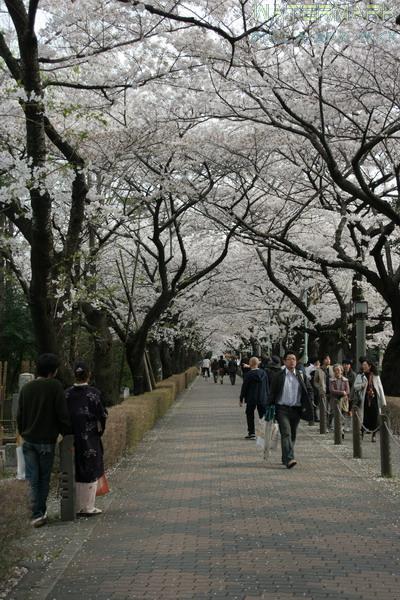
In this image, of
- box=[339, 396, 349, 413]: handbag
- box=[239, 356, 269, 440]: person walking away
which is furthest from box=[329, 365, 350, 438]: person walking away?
box=[239, 356, 269, 440]: person walking away

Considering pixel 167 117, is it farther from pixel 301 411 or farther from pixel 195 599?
pixel 195 599

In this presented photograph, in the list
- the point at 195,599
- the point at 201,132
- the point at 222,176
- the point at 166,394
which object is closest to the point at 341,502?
the point at 195,599

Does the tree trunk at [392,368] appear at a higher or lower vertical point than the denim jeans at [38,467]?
higher

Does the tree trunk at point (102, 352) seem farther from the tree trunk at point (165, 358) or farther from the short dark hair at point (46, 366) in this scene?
the tree trunk at point (165, 358)

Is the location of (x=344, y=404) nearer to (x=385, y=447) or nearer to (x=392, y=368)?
(x=392, y=368)

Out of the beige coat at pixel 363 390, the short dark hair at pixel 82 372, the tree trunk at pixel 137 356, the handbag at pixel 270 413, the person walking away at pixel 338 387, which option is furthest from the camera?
the tree trunk at pixel 137 356

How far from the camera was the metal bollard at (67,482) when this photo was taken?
8109 millimetres

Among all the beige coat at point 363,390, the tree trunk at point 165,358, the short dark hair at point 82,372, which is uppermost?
the tree trunk at point 165,358

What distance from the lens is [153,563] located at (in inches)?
247

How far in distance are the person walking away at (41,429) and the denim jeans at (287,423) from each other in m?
4.81

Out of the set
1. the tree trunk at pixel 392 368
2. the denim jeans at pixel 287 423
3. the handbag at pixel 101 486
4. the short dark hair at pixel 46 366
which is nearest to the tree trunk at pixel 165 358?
the tree trunk at pixel 392 368

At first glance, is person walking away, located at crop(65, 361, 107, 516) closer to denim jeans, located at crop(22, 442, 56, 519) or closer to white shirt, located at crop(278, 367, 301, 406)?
denim jeans, located at crop(22, 442, 56, 519)

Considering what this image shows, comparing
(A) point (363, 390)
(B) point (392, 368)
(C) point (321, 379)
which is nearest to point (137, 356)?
(C) point (321, 379)

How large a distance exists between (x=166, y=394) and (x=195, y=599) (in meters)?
19.8
